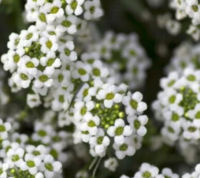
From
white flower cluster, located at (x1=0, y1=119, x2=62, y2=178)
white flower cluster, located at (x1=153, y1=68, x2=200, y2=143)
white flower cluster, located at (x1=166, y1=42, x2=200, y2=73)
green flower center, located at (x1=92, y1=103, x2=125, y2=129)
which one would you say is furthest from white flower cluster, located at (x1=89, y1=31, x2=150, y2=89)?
white flower cluster, located at (x1=0, y1=119, x2=62, y2=178)

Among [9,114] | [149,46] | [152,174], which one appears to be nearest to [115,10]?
[149,46]

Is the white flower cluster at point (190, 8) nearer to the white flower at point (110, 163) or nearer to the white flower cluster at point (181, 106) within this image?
the white flower cluster at point (181, 106)

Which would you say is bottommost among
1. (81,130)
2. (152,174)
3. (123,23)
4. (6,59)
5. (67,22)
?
(152,174)

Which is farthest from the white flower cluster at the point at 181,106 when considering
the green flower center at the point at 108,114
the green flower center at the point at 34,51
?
the green flower center at the point at 34,51

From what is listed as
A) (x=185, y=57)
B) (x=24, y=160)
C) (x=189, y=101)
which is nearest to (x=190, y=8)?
(x=189, y=101)

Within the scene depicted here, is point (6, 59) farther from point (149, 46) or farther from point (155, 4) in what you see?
point (155, 4)

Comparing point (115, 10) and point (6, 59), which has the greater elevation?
point (115, 10)

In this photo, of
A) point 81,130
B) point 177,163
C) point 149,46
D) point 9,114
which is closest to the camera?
point 81,130

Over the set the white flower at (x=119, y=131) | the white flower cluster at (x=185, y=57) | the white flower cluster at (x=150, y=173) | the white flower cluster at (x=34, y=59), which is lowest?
the white flower cluster at (x=150, y=173)
